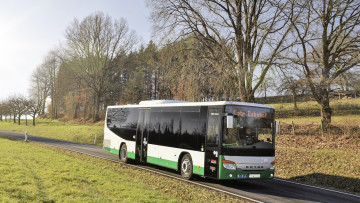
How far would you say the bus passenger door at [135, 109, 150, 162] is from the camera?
1448cm

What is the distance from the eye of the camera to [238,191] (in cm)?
1010

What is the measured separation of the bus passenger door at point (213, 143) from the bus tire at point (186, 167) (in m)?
1.00

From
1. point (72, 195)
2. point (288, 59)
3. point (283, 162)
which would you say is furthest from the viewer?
point (288, 59)

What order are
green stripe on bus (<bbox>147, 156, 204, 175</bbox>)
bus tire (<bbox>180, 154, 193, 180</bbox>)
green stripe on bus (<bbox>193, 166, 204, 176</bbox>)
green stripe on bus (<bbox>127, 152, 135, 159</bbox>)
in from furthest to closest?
green stripe on bus (<bbox>127, 152, 135, 159</bbox>), bus tire (<bbox>180, 154, 193, 180</bbox>), green stripe on bus (<bbox>147, 156, 204, 175</bbox>), green stripe on bus (<bbox>193, 166, 204, 176</bbox>)

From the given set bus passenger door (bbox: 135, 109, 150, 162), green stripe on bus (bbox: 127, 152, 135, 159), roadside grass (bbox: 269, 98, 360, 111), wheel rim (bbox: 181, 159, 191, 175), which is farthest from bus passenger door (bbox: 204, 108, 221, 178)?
roadside grass (bbox: 269, 98, 360, 111)

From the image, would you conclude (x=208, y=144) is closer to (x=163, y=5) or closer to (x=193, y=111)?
(x=193, y=111)

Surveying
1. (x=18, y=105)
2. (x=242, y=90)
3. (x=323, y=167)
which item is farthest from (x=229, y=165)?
(x=18, y=105)

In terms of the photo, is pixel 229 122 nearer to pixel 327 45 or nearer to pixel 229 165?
pixel 229 165

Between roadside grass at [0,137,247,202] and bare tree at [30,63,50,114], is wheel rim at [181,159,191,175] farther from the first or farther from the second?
bare tree at [30,63,50,114]

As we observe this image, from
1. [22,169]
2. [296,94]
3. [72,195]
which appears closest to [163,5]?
[296,94]

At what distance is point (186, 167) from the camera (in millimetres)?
11859

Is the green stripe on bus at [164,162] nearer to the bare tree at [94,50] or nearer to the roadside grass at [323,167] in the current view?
the roadside grass at [323,167]

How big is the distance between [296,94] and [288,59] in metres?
3.02

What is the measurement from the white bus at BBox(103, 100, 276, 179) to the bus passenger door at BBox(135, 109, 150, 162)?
0.22 meters
